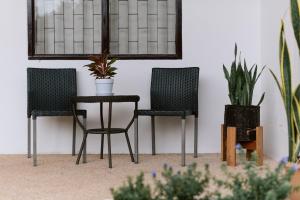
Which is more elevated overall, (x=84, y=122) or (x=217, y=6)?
(x=217, y=6)

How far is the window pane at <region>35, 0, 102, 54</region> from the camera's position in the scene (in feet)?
18.0

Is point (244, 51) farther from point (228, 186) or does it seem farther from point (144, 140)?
point (228, 186)

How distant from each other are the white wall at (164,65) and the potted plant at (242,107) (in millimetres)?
699

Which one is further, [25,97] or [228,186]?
[25,97]

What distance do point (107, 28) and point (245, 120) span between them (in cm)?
167

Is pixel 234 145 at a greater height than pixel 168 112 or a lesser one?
lesser

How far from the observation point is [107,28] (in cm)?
548

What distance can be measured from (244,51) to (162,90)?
0.92 metres

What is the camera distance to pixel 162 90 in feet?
17.3

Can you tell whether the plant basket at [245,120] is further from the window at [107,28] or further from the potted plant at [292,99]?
the potted plant at [292,99]

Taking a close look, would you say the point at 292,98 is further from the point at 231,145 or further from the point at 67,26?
the point at 67,26

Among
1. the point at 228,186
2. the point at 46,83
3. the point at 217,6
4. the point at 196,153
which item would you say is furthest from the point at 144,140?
the point at 228,186

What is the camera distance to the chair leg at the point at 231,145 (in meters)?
4.62

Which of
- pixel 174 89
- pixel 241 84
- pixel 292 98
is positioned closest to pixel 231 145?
pixel 241 84
